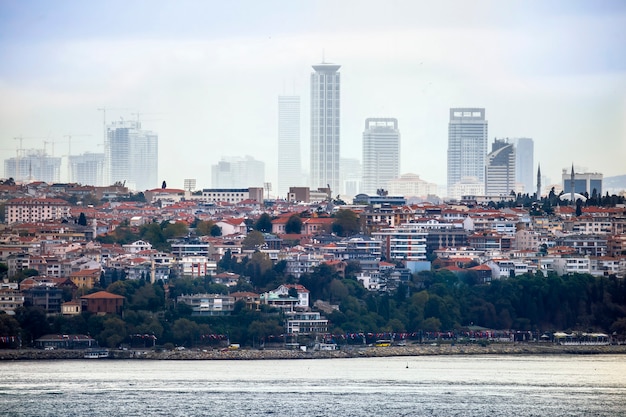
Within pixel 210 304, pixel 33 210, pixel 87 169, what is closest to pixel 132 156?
pixel 87 169


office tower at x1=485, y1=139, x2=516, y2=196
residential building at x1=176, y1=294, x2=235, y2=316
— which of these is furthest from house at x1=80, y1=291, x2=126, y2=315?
office tower at x1=485, y1=139, x2=516, y2=196

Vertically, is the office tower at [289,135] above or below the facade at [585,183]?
above

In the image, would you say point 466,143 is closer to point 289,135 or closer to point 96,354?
point 289,135

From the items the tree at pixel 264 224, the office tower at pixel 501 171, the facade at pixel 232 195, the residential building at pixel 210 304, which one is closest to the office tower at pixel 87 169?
the office tower at pixel 501 171

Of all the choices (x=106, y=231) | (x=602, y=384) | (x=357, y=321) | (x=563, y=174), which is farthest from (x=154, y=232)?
(x=563, y=174)

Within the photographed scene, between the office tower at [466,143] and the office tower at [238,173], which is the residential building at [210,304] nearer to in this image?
the office tower at [238,173]

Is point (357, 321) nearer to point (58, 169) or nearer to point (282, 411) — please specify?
point (282, 411)
